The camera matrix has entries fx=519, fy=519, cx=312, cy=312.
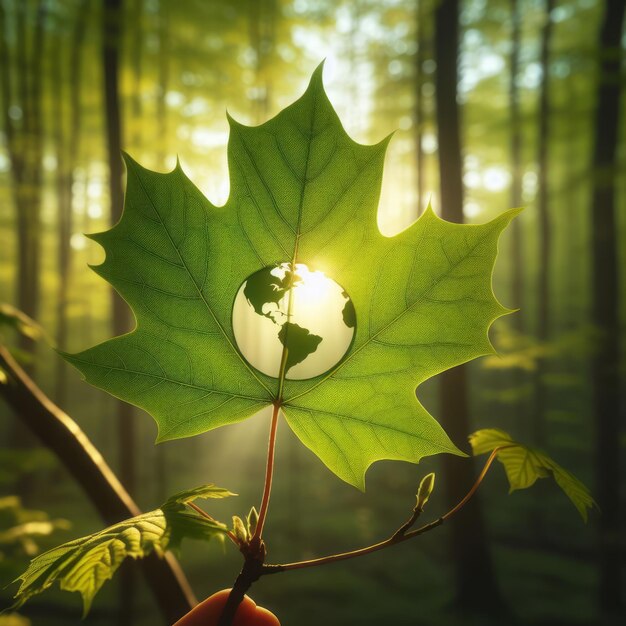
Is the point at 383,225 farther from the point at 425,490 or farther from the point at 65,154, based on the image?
the point at 65,154

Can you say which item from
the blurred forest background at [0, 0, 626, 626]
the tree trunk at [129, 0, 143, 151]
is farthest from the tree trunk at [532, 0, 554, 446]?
the tree trunk at [129, 0, 143, 151]

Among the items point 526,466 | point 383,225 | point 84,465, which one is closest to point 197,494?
point 84,465

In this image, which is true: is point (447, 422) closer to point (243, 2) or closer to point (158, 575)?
point (158, 575)

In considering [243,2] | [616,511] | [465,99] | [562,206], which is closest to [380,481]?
[616,511]

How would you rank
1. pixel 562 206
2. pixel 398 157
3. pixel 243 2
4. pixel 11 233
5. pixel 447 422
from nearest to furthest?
pixel 447 422 → pixel 243 2 → pixel 11 233 → pixel 398 157 → pixel 562 206

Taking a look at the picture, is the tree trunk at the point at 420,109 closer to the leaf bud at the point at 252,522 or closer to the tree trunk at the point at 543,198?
the tree trunk at the point at 543,198
